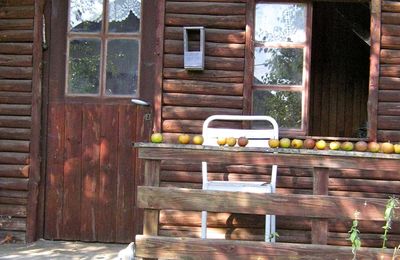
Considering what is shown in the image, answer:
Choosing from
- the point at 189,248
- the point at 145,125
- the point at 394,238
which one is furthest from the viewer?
the point at 145,125

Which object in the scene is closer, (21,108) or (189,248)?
(189,248)

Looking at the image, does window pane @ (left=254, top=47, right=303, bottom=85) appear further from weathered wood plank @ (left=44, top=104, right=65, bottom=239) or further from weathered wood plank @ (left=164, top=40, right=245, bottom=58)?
weathered wood plank @ (left=44, top=104, right=65, bottom=239)

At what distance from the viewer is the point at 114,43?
611 cm

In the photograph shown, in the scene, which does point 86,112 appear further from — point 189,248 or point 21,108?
point 189,248

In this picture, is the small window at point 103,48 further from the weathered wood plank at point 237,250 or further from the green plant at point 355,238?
the green plant at point 355,238

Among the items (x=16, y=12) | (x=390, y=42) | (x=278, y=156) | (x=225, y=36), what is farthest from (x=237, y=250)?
(x=16, y=12)

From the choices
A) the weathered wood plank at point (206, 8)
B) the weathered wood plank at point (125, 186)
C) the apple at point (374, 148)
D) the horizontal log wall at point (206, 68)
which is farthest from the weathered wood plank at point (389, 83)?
the weathered wood plank at point (125, 186)

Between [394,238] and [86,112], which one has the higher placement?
[86,112]

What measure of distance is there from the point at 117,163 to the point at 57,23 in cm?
159

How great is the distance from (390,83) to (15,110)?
373 cm

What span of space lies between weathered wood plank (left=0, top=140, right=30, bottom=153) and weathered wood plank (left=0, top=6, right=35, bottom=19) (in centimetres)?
128

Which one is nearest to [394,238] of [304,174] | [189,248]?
[304,174]

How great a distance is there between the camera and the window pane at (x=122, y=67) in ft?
19.9

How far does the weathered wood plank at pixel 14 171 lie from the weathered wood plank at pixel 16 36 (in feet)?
4.24
